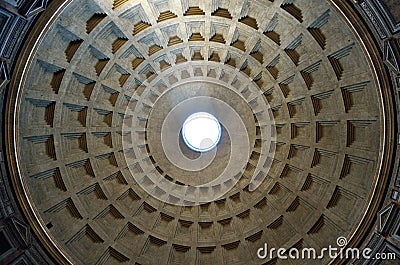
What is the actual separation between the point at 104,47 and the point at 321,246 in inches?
680

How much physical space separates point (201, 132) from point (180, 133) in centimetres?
160

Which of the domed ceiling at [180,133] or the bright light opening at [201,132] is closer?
the domed ceiling at [180,133]

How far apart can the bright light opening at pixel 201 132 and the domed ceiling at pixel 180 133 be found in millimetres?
504

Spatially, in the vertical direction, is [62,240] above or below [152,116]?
below

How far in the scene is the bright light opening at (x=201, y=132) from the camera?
2806 centimetres

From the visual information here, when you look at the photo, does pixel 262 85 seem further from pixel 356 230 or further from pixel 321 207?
pixel 356 230

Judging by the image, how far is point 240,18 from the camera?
74.4 ft

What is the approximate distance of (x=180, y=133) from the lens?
91.8 ft

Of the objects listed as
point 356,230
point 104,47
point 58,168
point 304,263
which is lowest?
point 304,263

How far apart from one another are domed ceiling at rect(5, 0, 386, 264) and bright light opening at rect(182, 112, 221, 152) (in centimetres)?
50

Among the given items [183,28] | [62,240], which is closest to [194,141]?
[183,28]

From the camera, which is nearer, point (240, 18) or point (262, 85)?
point (240, 18)

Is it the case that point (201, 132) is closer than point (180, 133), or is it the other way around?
point (180, 133)

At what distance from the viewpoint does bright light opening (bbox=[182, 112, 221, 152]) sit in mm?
28062
